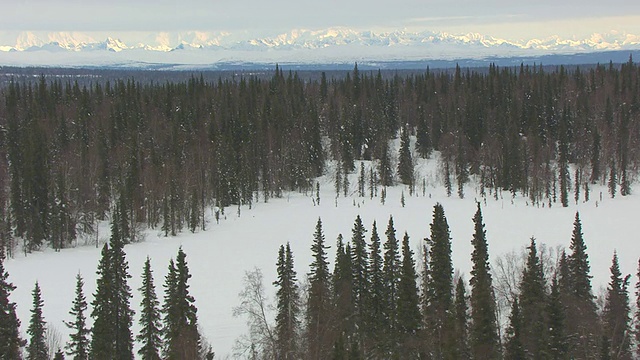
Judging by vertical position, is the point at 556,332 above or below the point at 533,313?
above

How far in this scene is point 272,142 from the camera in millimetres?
134625

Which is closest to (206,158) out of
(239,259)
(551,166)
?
(239,259)

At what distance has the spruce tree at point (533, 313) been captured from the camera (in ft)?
145

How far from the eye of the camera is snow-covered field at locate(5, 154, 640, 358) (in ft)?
225

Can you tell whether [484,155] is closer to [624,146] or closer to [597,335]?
[624,146]

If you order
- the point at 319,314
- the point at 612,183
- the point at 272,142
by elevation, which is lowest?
the point at 612,183

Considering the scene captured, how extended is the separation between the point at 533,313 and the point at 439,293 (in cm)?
817

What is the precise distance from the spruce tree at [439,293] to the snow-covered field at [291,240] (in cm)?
1669

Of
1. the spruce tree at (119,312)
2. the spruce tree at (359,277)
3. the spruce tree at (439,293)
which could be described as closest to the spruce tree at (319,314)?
the spruce tree at (359,277)

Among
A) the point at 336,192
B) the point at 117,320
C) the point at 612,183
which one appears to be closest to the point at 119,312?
the point at 117,320

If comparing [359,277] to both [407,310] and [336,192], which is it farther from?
[336,192]

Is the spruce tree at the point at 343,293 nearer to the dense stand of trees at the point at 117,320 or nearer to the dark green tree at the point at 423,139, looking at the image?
the dense stand of trees at the point at 117,320

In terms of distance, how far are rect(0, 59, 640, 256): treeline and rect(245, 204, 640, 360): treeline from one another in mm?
50678

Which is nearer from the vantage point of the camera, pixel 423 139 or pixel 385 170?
pixel 385 170
